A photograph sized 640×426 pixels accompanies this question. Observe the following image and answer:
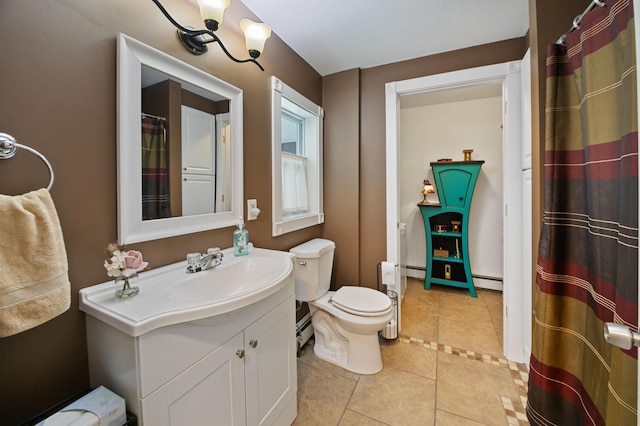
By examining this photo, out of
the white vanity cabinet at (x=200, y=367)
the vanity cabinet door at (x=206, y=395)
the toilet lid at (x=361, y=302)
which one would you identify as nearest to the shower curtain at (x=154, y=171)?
the white vanity cabinet at (x=200, y=367)

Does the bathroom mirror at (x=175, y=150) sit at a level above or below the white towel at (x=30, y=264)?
above

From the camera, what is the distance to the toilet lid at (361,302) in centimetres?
170

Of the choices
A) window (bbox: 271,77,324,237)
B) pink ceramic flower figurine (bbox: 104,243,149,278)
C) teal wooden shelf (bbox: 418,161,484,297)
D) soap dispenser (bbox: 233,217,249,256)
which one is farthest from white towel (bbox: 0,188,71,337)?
teal wooden shelf (bbox: 418,161,484,297)

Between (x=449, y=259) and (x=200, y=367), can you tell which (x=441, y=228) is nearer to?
(x=449, y=259)

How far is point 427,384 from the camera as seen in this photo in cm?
165

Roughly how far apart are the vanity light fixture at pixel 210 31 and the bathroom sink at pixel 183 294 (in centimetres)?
103

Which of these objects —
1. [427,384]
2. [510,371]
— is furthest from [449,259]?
[427,384]

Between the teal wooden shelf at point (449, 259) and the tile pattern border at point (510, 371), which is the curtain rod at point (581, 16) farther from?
the teal wooden shelf at point (449, 259)

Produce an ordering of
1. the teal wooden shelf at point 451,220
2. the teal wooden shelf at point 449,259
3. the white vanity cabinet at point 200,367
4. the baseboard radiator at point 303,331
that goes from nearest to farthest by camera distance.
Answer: the white vanity cabinet at point 200,367 → the baseboard radiator at point 303,331 → the teal wooden shelf at point 451,220 → the teal wooden shelf at point 449,259

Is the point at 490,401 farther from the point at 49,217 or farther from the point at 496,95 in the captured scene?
the point at 496,95

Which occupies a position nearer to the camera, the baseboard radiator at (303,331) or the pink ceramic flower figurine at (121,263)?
the pink ceramic flower figurine at (121,263)

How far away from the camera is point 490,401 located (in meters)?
1.51

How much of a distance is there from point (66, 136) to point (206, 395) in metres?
0.99

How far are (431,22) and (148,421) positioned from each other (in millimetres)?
2448
